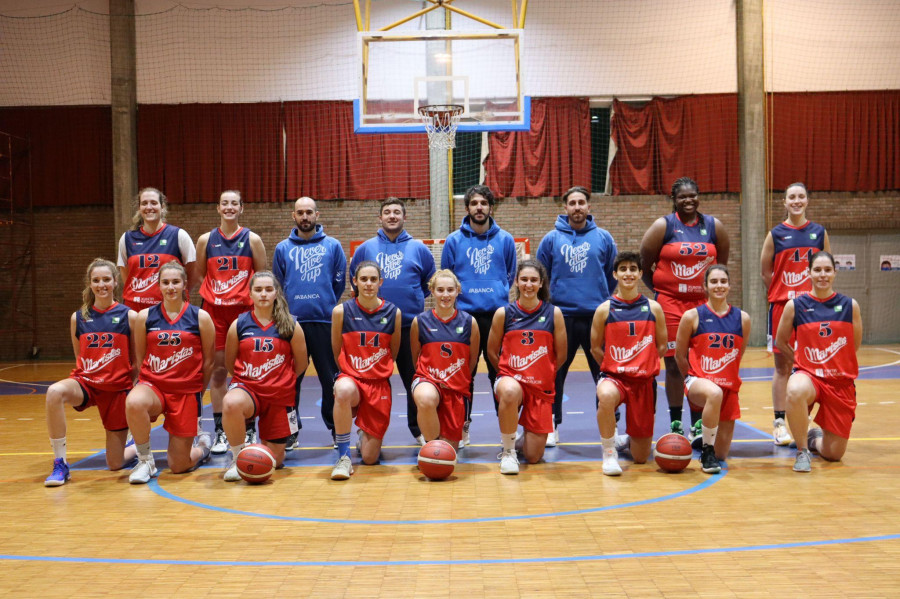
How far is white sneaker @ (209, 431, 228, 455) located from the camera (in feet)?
18.9

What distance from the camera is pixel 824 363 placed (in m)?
5.07

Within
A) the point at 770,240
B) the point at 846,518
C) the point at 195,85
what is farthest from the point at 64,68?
the point at 846,518

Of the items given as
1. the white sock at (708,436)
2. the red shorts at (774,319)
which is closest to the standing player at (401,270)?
the white sock at (708,436)

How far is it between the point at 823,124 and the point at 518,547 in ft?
43.7

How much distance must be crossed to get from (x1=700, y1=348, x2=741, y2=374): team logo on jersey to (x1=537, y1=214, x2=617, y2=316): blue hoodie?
0.93 meters

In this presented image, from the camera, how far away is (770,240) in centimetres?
587

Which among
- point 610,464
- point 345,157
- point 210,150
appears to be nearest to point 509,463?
point 610,464

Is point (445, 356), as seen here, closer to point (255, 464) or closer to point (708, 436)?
point (255, 464)

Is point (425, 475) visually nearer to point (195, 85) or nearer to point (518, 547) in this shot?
point (518, 547)

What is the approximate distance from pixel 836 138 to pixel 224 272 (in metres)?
12.6

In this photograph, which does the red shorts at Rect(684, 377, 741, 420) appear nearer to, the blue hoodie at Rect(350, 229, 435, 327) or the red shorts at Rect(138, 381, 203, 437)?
the blue hoodie at Rect(350, 229, 435, 327)

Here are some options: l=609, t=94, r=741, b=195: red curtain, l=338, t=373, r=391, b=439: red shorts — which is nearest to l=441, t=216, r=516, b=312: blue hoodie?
l=338, t=373, r=391, b=439: red shorts

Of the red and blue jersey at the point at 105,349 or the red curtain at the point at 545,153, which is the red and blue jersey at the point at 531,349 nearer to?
the red and blue jersey at the point at 105,349

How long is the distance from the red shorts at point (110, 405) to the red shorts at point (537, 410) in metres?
2.57
